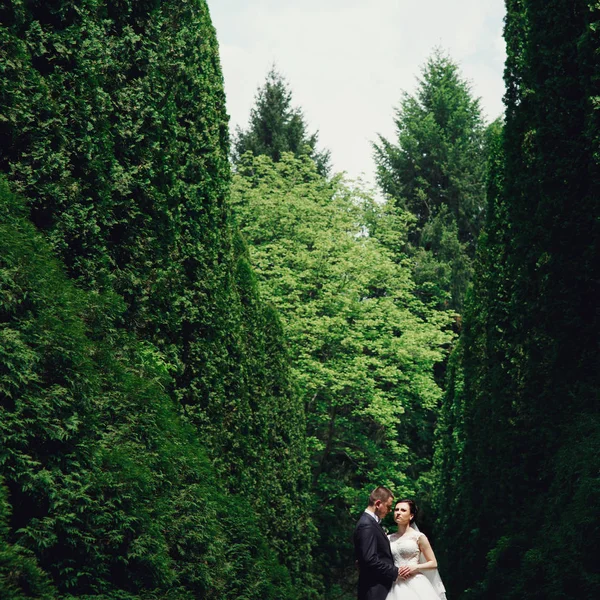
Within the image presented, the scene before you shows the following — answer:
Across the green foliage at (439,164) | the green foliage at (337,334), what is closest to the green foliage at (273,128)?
the green foliage at (439,164)

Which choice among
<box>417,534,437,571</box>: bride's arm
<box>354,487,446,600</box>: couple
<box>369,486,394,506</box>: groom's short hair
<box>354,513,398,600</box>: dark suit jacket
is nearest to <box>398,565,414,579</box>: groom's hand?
<box>354,487,446,600</box>: couple

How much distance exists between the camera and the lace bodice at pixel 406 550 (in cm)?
760

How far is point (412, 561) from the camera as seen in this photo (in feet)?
25.0

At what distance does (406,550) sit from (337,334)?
47.8 ft

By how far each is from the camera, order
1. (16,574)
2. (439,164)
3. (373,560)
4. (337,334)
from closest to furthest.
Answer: (16,574), (373,560), (337,334), (439,164)

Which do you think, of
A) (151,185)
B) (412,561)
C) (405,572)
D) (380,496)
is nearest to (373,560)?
(380,496)

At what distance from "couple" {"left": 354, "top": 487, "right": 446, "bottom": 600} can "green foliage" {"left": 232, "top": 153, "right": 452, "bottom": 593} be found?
44.2 feet

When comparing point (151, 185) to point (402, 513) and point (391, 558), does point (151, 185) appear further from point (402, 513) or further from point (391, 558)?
point (391, 558)

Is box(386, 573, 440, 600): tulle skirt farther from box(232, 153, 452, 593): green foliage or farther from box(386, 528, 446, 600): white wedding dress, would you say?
box(232, 153, 452, 593): green foliage

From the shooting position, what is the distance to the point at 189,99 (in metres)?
9.18

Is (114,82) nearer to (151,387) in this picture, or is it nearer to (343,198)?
(151,387)

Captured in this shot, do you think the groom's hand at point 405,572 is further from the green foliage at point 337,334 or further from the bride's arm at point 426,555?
the green foliage at point 337,334

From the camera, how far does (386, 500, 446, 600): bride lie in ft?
24.1

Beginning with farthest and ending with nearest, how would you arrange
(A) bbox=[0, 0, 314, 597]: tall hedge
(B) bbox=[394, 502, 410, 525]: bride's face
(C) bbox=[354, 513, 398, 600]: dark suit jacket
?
(B) bbox=[394, 502, 410, 525]: bride's face → (C) bbox=[354, 513, 398, 600]: dark suit jacket → (A) bbox=[0, 0, 314, 597]: tall hedge
